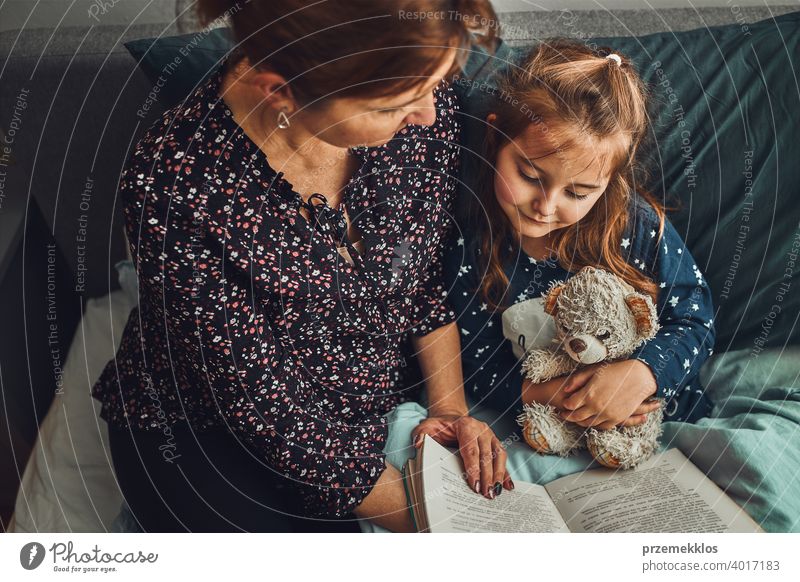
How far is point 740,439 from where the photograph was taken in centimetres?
55

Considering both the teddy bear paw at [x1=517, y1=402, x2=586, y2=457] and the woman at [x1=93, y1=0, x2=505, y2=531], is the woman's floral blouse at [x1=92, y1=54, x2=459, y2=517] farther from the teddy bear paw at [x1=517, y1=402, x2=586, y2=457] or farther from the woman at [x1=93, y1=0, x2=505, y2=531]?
the teddy bear paw at [x1=517, y1=402, x2=586, y2=457]

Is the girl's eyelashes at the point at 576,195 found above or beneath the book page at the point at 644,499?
above

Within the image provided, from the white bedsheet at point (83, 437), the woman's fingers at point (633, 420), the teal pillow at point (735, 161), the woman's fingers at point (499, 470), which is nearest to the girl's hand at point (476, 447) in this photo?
the woman's fingers at point (499, 470)

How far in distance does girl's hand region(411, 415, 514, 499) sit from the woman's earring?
295 mm

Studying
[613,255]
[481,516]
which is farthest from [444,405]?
[613,255]

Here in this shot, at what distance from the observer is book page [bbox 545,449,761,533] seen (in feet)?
1.79

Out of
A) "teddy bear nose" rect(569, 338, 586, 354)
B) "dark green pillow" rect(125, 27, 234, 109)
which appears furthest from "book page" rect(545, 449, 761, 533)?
"dark green pillow" rect(125, 27, 234, 109)

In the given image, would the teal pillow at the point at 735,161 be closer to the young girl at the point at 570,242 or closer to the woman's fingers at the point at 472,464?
the young girl at the point at 570,242

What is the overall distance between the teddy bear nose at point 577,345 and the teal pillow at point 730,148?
0.16 m

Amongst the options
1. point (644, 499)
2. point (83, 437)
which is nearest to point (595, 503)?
point (644, 499)

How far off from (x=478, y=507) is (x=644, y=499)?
0.48ft

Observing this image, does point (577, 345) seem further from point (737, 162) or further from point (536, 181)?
point (737, 162)

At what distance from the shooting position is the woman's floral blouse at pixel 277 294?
18.6 inches

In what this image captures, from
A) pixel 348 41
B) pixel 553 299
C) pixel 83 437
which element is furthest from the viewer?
pixel 83 437
